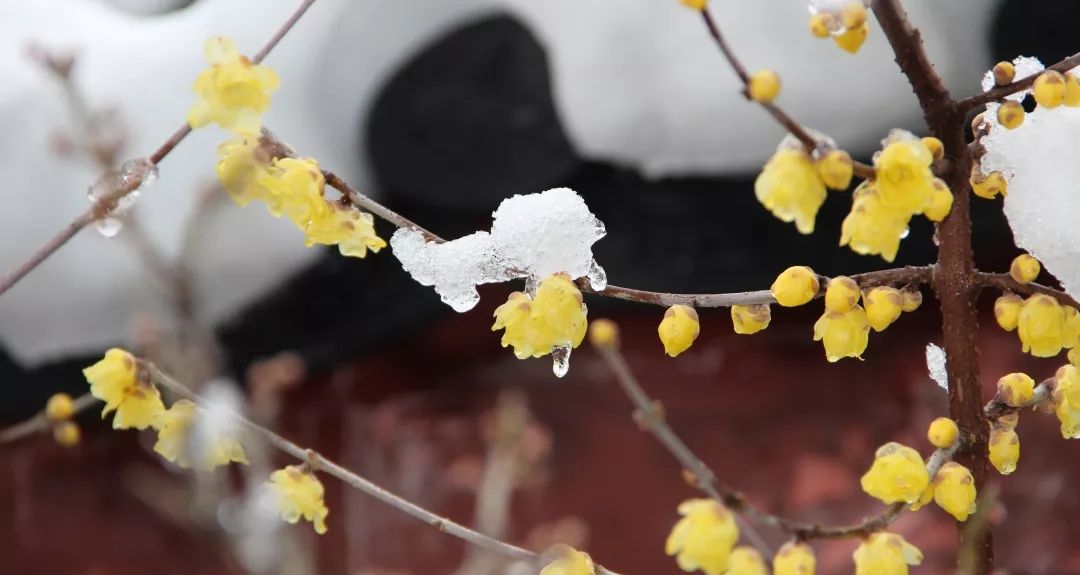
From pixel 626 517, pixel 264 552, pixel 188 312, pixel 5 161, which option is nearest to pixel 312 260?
pixel 5 161

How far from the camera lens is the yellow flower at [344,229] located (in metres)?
0.31

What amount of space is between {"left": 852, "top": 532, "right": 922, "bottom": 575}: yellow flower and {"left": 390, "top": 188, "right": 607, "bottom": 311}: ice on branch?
0.13 meters

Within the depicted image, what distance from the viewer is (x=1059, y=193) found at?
1.06 ft

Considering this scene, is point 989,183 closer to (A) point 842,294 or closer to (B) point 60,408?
(A) point 842,294

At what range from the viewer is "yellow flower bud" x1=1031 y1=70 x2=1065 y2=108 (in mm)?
278

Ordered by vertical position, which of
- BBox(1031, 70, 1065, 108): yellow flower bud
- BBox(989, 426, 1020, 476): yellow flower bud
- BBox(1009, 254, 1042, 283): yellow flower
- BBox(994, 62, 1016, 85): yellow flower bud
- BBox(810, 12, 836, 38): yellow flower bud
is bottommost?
BBox(989, 426, 1020, 476): yellow flower bud

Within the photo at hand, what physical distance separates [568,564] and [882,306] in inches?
5.5

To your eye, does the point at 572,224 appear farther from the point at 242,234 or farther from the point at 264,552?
the point at 242,234

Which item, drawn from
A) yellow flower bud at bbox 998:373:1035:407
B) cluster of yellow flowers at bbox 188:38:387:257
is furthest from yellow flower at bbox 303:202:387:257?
yellow flower bud at bbox 998:373:1035:407

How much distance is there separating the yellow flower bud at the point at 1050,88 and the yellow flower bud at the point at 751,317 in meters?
0.11

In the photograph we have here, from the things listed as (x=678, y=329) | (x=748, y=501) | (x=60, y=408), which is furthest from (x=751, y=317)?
(x=60, y=408)

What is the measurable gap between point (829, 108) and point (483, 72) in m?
0.35

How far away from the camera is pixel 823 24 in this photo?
0.27 meters

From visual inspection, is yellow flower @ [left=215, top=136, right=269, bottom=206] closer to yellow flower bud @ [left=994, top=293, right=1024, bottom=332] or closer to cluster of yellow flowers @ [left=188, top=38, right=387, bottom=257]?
cluster of yellow flowers @ [left=188, top=38, right=387, bottom=257]
